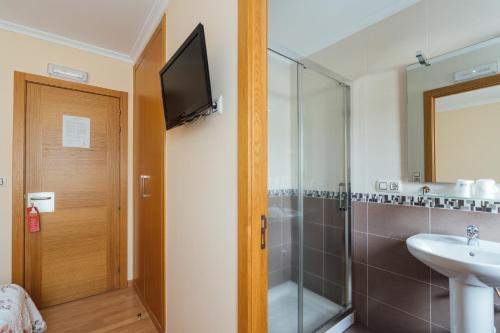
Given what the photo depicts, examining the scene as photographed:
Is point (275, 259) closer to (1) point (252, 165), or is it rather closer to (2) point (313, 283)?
(2) point (313, 283)

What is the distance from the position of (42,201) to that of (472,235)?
329 cm

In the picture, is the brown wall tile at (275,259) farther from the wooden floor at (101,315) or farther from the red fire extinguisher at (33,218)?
the red fire extinguisher at (33,218)

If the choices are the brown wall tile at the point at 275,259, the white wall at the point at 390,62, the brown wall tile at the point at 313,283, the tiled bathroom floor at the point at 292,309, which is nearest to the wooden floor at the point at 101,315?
the tiled bathroom floor at the point at 292,309

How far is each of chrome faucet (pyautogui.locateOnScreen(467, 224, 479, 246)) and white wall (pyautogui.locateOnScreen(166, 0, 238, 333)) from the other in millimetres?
1306

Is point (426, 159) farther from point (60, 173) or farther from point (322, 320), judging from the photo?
point (60, 173)

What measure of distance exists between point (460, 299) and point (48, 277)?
3.21 metres

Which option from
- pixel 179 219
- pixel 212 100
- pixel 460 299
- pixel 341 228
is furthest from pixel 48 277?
pixel 460 299

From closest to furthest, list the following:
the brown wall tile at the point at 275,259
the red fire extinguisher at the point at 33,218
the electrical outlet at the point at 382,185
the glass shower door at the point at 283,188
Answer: the brown wall tile at the point at 275,259
the glass shower door at the point at 283,188
the electrical outlet at the point at 382,185
the red fire extinguisher at the point at 33,218

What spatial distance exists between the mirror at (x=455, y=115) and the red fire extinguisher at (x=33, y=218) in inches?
122

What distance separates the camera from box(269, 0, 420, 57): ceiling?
1.75 meters

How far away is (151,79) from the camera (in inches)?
80.8

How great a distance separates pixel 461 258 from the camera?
1266 millimetres

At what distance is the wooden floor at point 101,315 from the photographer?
1.93 meters

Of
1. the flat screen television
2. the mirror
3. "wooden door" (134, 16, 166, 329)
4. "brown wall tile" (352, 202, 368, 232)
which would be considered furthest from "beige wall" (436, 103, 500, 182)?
"wooden door" (134, 16, 166, 329)
